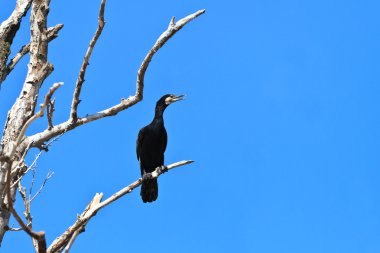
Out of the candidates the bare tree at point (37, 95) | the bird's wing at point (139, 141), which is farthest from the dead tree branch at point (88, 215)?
the bird's wing at point (139, 141)

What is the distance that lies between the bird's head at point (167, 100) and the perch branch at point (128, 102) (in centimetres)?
433

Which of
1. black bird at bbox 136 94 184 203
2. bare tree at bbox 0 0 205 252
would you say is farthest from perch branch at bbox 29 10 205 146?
black bird at bbox 136 94 184 203

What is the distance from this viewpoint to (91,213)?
4211 millimetres

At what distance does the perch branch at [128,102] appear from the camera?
518 cm

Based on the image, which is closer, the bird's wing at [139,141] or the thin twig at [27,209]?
the thin twig at [27,209]

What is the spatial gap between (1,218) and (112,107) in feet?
4.34

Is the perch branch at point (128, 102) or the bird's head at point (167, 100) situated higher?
the bird's head at point (167, 100)

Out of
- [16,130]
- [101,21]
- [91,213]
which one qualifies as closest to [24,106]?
[16,130]

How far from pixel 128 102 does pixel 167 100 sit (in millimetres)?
4399

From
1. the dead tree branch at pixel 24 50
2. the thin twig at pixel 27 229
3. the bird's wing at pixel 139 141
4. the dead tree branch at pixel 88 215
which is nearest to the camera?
the thin twig at pixel 27 229

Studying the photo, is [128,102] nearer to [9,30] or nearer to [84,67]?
[84,67]

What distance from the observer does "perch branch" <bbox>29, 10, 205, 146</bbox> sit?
17.0 feet

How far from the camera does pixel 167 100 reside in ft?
32.6

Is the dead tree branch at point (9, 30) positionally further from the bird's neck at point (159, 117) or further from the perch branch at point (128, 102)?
the bird's neck at point (159, 117)
